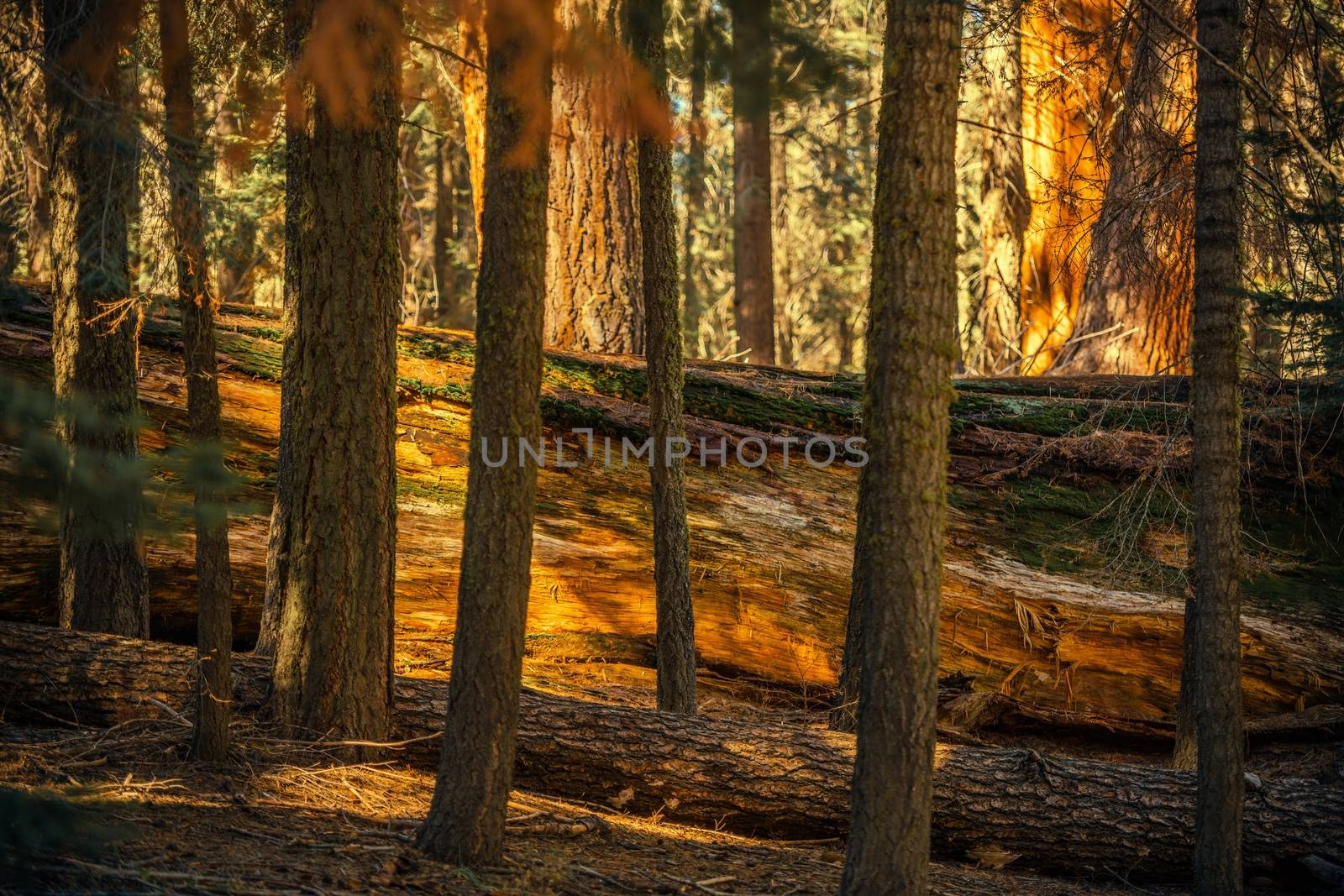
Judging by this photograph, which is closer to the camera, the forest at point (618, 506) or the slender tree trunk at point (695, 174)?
the forest at point (618, 506)

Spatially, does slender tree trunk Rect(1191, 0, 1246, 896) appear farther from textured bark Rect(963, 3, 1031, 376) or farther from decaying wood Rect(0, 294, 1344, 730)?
textured bark Rect(963, 3, 1031, 376)

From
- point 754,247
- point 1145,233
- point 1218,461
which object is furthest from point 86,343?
point 754,247

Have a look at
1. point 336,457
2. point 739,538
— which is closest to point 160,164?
point 336,457

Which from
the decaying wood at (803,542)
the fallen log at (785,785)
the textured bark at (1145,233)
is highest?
the textured bark at (1145,233)

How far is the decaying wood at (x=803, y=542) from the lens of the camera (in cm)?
862

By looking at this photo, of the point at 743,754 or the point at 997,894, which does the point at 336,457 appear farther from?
the point at 997,894

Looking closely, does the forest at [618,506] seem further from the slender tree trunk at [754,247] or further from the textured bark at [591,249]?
the slender tree trunk at [754,247]

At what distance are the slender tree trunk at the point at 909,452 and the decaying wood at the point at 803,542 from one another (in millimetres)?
4441

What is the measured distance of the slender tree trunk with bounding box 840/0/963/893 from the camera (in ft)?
14.6

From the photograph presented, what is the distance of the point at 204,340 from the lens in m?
5.41

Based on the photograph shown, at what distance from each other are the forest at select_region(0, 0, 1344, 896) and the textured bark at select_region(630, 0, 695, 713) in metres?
0.04

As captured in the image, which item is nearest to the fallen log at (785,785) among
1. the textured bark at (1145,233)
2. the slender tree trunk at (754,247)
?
the textured bark at (1145,233)

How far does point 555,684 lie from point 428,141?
63.6ft

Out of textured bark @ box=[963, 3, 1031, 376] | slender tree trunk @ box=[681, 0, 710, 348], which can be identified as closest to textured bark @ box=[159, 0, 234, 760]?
slender tree trunk @ box=[681, 0, 710, 348]
